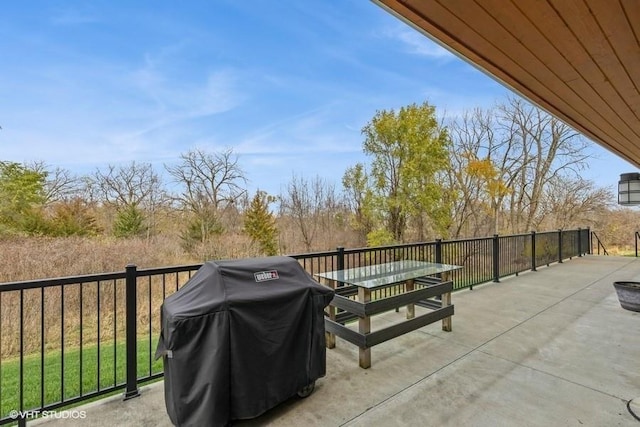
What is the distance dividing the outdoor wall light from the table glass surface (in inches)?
297

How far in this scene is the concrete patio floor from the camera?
1959 mm

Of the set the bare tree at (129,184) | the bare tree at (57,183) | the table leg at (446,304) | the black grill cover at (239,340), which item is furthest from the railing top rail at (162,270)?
the bare tree at (129,184)

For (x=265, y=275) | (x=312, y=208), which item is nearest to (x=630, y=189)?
(x=265, y=275)

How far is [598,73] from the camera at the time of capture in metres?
2.27

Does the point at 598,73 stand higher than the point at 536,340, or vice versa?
the point at 598,73

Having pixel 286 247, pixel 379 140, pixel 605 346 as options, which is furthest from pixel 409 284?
pixel 286 247

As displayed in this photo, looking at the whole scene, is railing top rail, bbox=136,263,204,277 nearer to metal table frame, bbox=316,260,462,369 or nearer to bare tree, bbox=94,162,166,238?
metal table frame, bbox=316,260,462,369

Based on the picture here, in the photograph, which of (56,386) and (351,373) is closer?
(351,373)

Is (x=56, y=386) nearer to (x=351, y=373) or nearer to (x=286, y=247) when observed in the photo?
(x=351, y=373)

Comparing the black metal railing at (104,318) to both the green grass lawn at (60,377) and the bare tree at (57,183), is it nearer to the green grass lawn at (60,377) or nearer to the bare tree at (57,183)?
the green grass lawn at (60,377)

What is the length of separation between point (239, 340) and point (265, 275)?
1.41 ft

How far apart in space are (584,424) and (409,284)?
6.38ft

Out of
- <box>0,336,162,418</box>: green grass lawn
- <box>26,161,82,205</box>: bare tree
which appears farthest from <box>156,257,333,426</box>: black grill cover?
<box>26,161,82,205</box>: bare tree

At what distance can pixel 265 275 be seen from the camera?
2.05 meters
